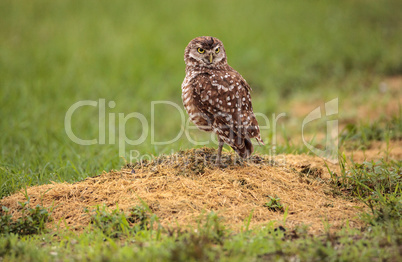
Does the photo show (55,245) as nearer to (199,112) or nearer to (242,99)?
(199,112)

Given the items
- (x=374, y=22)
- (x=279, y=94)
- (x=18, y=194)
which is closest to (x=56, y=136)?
(x=18, y=194)

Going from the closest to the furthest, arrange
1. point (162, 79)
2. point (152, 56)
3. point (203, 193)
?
point (203, 193), point (162, 79), point (152, 56)

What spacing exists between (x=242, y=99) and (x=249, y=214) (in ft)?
4.98

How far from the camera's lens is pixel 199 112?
5.09 m

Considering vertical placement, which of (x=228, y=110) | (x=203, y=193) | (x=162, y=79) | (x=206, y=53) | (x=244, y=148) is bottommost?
(x=203, y=193)

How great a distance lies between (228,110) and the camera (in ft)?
16.5

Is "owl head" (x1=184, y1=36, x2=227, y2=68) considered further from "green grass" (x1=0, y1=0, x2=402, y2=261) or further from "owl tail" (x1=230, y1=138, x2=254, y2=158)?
"green grass" (x1=0, y1=0, x2=402, y2=261)

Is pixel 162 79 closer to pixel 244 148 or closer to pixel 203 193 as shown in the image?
pixel 244 148

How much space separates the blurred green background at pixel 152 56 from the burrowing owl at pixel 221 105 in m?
1.56

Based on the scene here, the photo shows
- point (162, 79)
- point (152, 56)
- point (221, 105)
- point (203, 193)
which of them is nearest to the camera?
point (203, 193)

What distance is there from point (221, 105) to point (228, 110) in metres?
→ 0.10

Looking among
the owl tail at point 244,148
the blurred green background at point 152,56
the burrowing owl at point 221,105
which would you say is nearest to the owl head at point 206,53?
the burrowing owl at point 221,105

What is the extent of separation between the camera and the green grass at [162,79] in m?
3.55

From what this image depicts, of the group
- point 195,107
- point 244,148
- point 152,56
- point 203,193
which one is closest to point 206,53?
point 195,107
